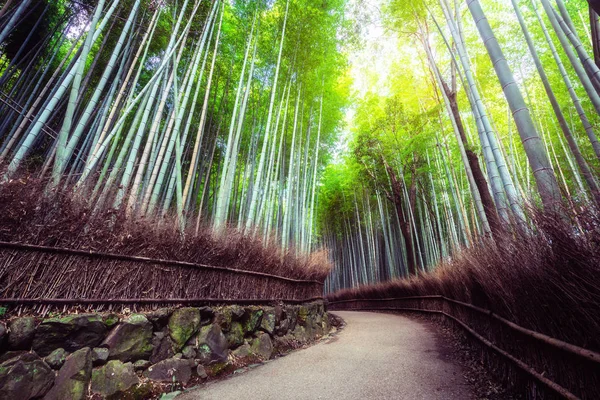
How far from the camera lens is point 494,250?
1.97m

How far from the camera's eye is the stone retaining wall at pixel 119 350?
1.40 metres

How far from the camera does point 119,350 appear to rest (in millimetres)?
1782

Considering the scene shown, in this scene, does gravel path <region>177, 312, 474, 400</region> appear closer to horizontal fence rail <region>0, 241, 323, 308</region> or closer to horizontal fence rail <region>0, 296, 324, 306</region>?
horizontal fence rail <region>0, 296, 324, 306</region>

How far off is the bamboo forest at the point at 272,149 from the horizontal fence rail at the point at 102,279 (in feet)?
0.04

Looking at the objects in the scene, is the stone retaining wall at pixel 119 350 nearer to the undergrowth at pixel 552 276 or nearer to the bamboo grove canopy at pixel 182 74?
the bamboo grove canopy at pixel 182 74

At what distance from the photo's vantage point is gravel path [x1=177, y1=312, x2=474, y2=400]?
1.91 meters

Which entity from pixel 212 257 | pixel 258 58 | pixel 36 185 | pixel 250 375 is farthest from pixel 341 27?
pixel 250 375

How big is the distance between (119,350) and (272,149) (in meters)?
3.84

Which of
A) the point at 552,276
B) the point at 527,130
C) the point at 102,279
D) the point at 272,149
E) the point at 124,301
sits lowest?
the point at 124,301

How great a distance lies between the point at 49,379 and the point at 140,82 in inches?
268

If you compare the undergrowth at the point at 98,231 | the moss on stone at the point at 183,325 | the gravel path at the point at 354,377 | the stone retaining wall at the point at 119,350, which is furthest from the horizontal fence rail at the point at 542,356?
the undergrowth at the point at 98,231

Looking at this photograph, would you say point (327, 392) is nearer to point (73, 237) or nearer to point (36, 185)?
point (73, 237)

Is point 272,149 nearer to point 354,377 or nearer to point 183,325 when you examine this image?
point 183,325

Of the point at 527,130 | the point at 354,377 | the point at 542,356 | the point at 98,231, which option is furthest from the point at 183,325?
the point at 527,130
